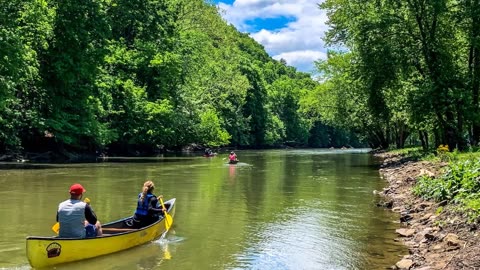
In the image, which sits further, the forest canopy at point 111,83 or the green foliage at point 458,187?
the forest canopy at point 111,83

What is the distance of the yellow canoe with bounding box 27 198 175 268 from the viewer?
31.4ft

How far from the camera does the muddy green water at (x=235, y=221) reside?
35.5ft

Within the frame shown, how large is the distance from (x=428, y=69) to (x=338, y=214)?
18.6m

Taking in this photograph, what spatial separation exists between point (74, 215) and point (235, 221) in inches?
243

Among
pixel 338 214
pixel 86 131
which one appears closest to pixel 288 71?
pixel 86 131

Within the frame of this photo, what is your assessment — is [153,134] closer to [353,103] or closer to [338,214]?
[353,103]

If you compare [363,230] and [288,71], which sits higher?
[288,71]

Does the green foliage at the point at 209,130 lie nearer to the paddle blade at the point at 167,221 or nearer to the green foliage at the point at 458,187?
the green foliage at the point at 458,187

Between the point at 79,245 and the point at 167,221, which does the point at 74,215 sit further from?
the point at 167,221

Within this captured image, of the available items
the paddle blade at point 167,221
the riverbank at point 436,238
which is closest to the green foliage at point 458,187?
the riverbank at point 436,238

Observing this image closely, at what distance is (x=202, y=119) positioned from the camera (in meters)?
67.0

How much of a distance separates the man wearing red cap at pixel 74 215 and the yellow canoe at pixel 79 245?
0.27 metres

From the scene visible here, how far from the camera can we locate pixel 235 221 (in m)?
15.3

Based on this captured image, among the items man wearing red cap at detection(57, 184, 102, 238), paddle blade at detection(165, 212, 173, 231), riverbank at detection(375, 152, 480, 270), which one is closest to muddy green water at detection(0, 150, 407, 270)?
paddle blade at detection(165, 212, 173, 231)
